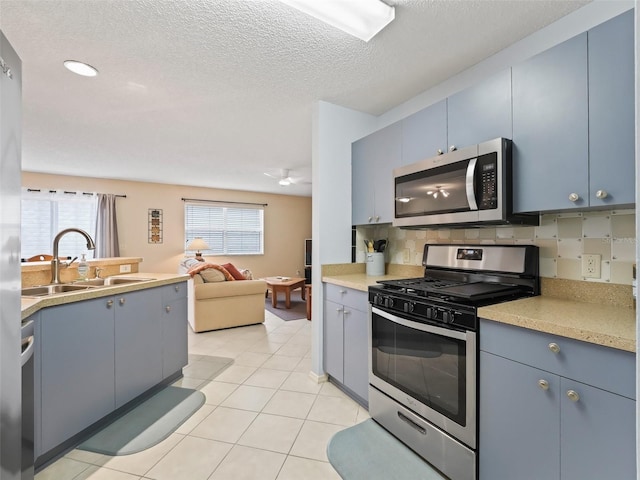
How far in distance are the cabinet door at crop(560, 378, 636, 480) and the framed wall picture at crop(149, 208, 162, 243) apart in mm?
6622

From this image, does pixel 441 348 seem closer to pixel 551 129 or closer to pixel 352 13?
pixel 551 129

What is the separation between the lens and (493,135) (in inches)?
64.9

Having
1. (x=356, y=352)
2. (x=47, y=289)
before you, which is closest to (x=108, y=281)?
(x=47, y=289)

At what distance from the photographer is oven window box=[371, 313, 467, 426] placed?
1.43m

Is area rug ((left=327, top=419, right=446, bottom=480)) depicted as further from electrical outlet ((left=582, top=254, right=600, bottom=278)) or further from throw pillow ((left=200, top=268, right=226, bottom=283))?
throw pillow ((left=200, top=268, right=226, bottom=283))

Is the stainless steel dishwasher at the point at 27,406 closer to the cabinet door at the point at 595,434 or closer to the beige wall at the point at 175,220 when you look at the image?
the cabinet door at the point at 595,434

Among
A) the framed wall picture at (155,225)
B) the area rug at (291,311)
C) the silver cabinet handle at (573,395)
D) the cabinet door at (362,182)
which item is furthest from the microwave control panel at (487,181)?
the framed wall picture at (155,225)

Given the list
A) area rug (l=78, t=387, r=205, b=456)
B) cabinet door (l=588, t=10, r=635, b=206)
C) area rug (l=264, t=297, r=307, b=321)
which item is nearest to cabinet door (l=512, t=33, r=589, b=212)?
cabinet door (l=588, t=10, r=635, b=206)

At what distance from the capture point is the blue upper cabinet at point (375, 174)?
7.67 feet

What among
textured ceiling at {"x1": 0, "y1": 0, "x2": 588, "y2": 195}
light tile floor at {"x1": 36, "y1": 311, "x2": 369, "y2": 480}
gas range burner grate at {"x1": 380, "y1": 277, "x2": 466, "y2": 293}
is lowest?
light tile floor at {"x1": 36, "y1": 311, "x2": 369, "y2": 480}

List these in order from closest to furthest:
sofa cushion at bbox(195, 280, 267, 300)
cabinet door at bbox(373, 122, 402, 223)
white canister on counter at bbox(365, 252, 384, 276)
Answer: cabinet door at bbox(373, 122, 402, 223)
white canister on counter at bbox(365, 252, 384, 276)
sofa cushion at bbox(195, 280, 267, 300)

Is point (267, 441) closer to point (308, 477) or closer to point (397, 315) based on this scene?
point (308, 477)

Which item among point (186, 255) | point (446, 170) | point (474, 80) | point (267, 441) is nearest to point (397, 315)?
point (446, 170)

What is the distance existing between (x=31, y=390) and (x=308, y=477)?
4.41ft
